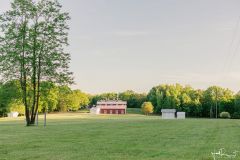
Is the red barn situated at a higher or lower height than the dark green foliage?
higher

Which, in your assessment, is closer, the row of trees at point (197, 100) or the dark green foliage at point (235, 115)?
the dark green foliage at point (235, 115)

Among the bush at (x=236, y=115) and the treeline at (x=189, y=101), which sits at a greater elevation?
the treeline at (x=189, y=101)

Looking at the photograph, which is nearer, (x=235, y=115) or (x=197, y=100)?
(x=235, y=115)

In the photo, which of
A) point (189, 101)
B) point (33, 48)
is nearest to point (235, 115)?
point (189, 101)

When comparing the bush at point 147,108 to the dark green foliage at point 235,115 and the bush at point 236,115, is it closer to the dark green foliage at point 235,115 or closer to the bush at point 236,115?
the dark green foliage at point 235,115

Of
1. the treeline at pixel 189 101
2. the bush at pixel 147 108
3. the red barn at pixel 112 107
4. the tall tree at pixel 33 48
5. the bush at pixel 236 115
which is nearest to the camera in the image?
the tall tree at pixel 33 48

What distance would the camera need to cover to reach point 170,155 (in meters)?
14.7

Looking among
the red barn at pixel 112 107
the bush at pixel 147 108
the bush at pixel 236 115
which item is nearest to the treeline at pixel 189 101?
the bush at pixel 236 115

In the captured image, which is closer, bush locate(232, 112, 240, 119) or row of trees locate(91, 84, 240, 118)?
bush locate(232, 112, 240, 119)

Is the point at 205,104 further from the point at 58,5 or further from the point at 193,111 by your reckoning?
the point at 58,5

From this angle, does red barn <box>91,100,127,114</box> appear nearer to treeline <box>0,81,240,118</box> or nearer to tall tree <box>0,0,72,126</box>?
treeline <box>0,81,240,118</box>

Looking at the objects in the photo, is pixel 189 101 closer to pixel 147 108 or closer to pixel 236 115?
pixel 147 108

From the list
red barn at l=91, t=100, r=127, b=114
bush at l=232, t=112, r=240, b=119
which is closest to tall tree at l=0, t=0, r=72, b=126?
bush at l=232, t=112, r=240, b=119

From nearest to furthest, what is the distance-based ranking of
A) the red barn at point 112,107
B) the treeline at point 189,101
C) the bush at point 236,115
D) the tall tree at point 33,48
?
the tall tree at point 33,48
the bush at point 236,115
the treeline at point 189,101
the red barn at point 112,107
